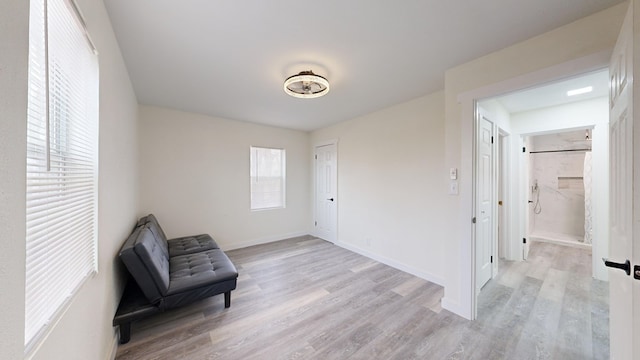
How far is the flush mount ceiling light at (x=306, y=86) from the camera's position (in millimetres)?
2189

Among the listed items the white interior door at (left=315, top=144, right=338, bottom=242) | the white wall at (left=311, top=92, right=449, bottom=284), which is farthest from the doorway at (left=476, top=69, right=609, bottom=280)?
the white interior door at (left=315, top=144, right=338, bottom=242)

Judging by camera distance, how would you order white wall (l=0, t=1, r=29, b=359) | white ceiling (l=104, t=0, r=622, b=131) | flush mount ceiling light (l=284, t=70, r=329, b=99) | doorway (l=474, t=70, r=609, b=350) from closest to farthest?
white wall (l=0, t=1, r=29, b=359), white ceiling (l=104, t=0, r=622, b=131), flush mount ceiling light (l=284, t=70, r=329, b=99), doorway (l=474, t=70, r=609, b=350)

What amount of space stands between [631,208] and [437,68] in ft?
6.03

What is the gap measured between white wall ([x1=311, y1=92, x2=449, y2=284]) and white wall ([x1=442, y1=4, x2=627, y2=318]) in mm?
299

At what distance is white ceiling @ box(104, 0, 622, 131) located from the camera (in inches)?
58.9

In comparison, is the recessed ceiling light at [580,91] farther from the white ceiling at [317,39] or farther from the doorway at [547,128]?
the white ceiling at [317,39]

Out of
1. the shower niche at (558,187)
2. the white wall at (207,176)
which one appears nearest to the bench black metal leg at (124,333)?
the white wall at (207,176)

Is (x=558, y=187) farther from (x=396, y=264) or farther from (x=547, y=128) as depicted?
(x=396, y=264)

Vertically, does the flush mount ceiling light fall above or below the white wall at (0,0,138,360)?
above

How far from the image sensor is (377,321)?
216 centimetres

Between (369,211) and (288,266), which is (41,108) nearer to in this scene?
(288,266)

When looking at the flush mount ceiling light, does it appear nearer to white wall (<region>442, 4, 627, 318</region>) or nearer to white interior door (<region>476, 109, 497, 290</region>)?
white wall (<region>442, 4, 627, 318</region>)

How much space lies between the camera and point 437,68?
2281 millimetres

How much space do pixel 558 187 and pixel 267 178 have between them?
21.8ft
